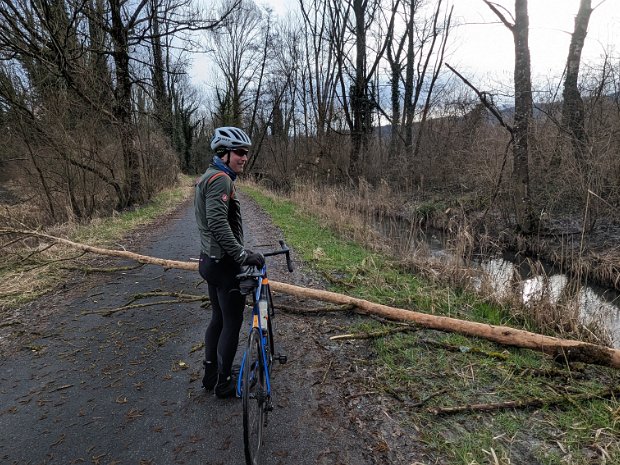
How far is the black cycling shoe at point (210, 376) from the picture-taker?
9.87ft

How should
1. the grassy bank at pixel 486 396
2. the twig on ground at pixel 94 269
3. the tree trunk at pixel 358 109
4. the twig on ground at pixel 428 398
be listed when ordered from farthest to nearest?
the tree trunk at pixel 358 109 < the twig on ground at pixel 94 269 < the twig on ground at pixel 428 398 < the grassy bank at pixel 486 396

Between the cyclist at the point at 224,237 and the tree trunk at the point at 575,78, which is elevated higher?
the tree trunk at the point at 575,78

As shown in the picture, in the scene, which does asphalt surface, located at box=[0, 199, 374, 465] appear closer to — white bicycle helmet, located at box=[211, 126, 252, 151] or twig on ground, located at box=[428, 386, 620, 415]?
twig on ground, located at box=[428, 386, 620, 415]

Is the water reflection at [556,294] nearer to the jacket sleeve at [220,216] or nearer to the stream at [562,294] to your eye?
the stream at [562,294]

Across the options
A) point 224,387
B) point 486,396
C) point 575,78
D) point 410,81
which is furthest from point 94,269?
point 410,81

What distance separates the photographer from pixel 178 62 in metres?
15.2

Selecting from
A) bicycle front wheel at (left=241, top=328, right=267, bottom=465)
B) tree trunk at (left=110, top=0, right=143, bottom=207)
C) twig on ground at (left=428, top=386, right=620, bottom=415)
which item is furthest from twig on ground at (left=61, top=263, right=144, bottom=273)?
tree trunk at (left=110, top=0, right=143, bottom=207)

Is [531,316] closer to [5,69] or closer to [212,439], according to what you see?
[212,439]

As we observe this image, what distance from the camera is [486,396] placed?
115 inches

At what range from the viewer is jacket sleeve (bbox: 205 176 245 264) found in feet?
8.27

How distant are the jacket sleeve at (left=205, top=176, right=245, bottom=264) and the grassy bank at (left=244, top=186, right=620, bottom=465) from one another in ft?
5.82

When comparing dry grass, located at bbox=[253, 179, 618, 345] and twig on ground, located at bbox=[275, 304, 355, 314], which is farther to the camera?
twig on ground, located at bbox=[275, 304, 355, 314]

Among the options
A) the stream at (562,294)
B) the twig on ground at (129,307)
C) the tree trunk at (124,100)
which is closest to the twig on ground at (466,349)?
the stream at (562,294)

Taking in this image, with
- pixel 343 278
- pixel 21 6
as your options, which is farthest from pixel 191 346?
pixel 21 6
